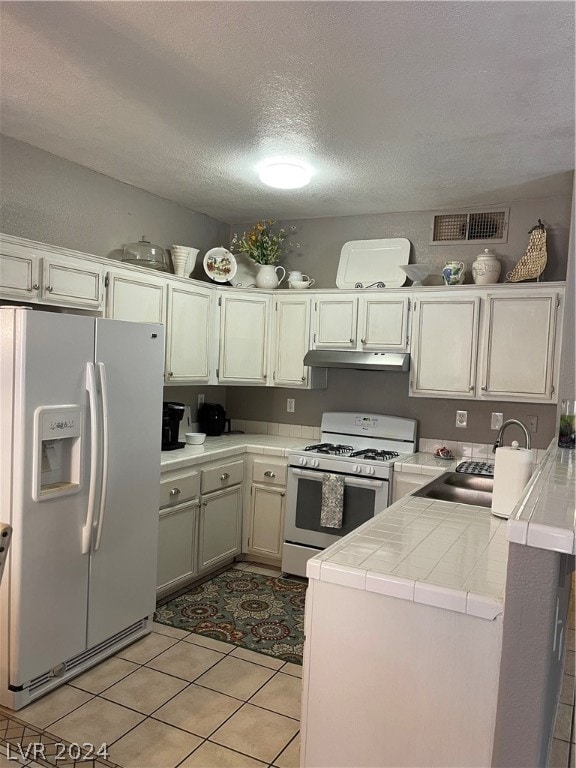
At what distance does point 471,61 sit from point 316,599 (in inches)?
77.1

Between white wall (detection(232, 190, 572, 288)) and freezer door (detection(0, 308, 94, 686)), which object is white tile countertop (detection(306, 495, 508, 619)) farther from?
white wall (detection(232, 190, 572, 288))

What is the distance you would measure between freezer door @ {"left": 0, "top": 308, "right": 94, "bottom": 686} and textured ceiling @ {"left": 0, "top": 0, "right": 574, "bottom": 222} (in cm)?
102

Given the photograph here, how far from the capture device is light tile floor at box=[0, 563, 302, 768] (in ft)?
7.48

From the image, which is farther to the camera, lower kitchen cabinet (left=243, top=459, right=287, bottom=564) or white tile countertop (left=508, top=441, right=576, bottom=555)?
lower kitchen cabinet (left=243, top=459, right=287, bottom=564)

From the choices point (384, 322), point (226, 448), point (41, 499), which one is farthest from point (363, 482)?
point (41, 499)

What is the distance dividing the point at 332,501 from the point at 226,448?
2.75 feet

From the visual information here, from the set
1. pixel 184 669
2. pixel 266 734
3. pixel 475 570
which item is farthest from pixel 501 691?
pixel 184 669

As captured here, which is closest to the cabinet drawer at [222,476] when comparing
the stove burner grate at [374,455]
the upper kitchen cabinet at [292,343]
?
the upper kitchen cabinet at [292,343]

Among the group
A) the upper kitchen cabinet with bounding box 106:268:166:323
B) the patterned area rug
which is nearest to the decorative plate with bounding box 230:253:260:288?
the upper kitchen cabinet with bounding box 106:268:166:323

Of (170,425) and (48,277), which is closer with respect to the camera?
(48,277)

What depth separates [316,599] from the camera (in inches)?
72.4

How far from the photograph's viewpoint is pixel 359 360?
13.4ft

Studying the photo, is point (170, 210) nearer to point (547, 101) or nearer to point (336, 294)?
point (336, 294)

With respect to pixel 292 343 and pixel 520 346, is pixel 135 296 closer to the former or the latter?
pixel 292 343
